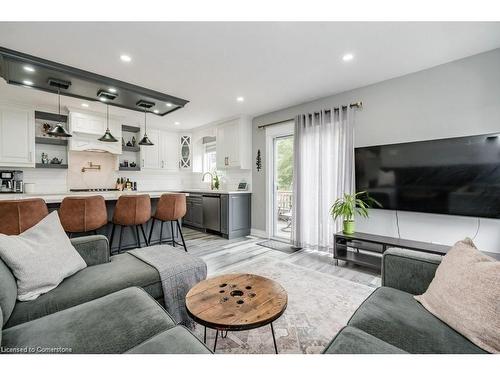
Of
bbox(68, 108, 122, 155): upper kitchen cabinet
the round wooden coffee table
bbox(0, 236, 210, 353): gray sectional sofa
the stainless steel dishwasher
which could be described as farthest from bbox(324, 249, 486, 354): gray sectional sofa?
bbox(68, 108, 122, 155): upper kitchen cabinet

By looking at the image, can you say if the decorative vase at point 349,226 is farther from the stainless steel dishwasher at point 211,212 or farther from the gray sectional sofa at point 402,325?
the stainless steel dishwasher at point 211,212

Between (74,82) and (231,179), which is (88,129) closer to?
(74,82)

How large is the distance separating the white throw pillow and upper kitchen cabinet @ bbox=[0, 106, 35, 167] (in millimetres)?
3362

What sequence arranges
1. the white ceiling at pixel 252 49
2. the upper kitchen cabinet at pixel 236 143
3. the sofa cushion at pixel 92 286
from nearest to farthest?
the sofa cushion at pixel 92 286 < the white ceiling at pixel 252 49 < the upper kitchen cabinet at pixel 236 143

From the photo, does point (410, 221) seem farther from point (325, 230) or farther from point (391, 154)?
point (325, 230)

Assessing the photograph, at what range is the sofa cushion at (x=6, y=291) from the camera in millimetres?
1068

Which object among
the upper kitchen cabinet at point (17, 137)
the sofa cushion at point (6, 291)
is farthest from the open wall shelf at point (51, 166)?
the sofa cushion at point (6, 291)

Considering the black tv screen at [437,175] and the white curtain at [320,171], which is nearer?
the black tv screen at [437,175]

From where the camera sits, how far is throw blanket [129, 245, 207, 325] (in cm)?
165

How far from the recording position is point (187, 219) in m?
5.56

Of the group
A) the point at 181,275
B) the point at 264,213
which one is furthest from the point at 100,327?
the point at 264,213

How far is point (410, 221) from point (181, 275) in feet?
9.32

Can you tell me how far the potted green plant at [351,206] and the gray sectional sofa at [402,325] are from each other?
1558mm

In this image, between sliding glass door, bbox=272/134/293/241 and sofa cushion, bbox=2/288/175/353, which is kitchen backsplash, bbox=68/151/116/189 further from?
sofa cushion, bbox=2/288/175/353
